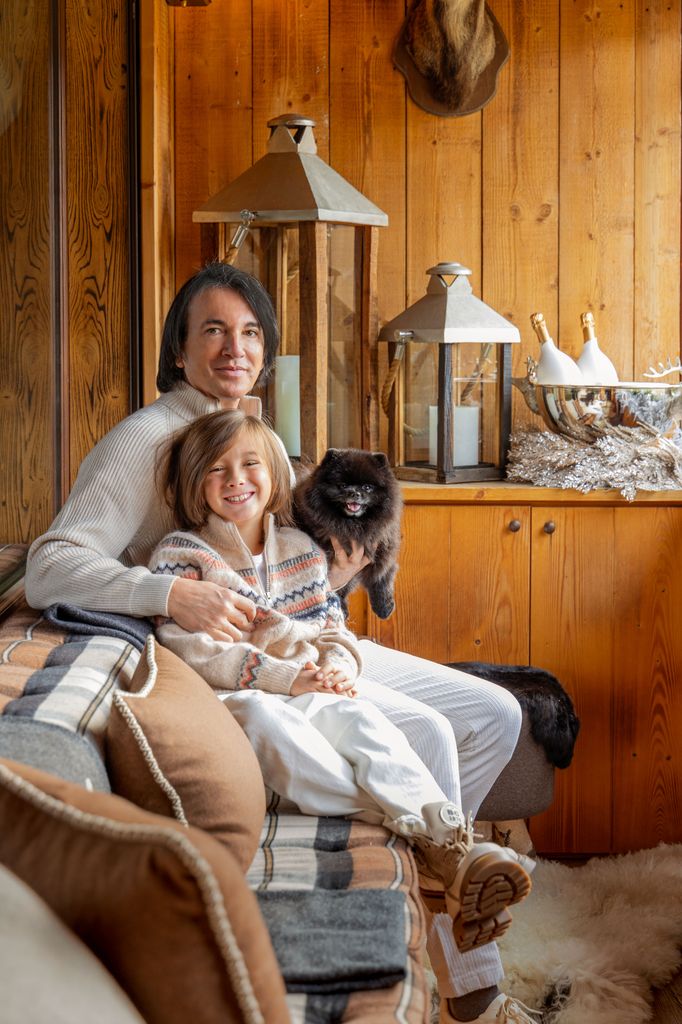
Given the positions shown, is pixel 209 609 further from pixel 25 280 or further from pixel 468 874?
pixel 25 280

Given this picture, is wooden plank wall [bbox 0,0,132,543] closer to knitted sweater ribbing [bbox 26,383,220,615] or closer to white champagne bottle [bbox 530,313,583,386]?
knitted sweater ribbing [bbox 26,383,220,615]

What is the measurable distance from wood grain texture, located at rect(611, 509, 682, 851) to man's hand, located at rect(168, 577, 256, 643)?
4.04 feet

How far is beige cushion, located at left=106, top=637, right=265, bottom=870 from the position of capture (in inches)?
49.8

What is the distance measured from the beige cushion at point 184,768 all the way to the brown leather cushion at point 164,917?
1.34 feet

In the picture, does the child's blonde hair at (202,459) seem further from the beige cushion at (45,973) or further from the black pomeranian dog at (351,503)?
the beige cushion at (45,973)

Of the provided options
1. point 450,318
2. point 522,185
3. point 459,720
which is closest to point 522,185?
point 522,185

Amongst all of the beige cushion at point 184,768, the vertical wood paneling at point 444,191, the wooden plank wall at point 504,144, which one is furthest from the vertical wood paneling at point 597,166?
the beige cushion at point 184,768

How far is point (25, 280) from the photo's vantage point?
215 centimetres

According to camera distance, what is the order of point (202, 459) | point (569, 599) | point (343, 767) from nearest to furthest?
point (343, 767)
point (202, 459)
point (569, 599)

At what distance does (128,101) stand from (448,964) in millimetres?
2027

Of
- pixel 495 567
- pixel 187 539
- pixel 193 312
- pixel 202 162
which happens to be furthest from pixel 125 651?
pixel 202 162

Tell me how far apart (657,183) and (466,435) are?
932 mm

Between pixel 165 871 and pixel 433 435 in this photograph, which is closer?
pixel 165 871

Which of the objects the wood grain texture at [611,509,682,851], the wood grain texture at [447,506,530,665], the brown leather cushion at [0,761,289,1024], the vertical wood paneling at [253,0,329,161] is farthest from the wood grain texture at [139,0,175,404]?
the brown leather cushion at [0,761,289,1024]
